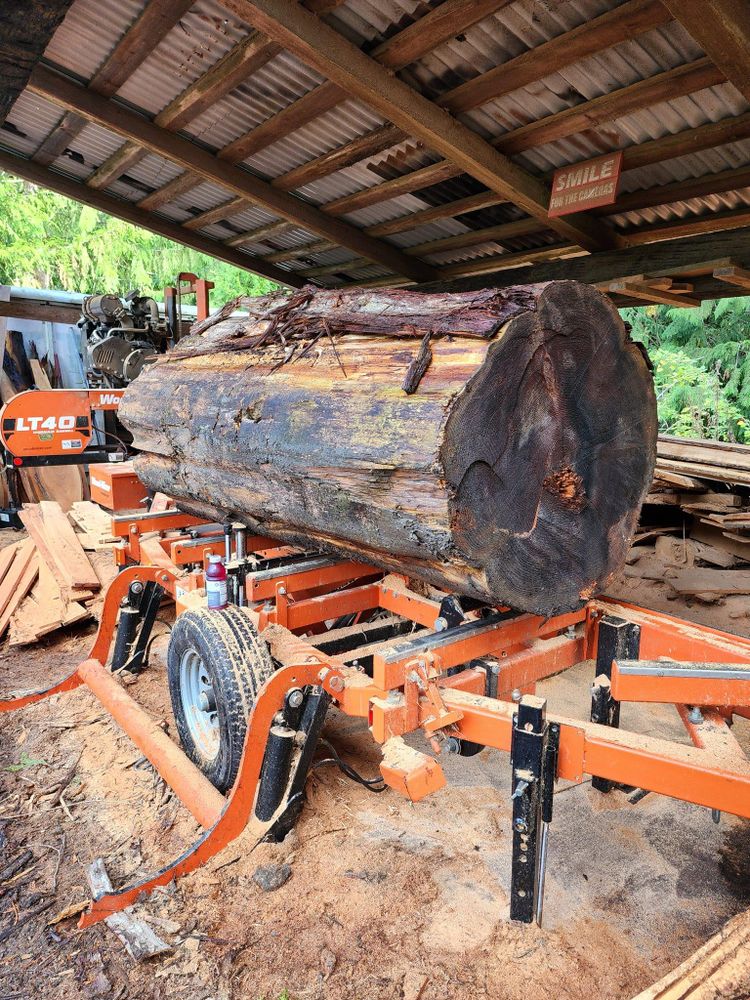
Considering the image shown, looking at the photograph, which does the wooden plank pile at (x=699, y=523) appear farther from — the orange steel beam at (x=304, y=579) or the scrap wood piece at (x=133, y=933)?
the scrap wood piece at (x=133, y=933)

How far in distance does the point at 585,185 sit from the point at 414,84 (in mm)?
1227

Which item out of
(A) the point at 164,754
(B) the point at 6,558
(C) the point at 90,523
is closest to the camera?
(A) the point at 164,754

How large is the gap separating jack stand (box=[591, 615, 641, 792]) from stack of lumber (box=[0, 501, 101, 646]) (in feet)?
13.1

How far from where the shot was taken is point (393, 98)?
374 cm

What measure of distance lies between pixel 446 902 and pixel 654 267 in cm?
424

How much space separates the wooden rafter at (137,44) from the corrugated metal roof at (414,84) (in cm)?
5

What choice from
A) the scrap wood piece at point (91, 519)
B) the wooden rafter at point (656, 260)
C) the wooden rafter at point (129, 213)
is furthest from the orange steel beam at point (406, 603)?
the wooden rafter at point (129, 213)

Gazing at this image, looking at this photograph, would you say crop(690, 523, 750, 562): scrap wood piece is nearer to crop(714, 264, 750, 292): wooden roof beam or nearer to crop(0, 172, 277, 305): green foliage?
crop(714, 264, 750, 292): wooden roof beam

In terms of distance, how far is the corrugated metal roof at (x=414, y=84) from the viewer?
11.2 feet

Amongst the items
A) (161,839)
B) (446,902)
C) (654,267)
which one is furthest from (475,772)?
(654,267)

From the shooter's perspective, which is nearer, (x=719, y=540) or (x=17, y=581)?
(x=17, y=581)

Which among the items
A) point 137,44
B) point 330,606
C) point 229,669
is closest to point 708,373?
point 137,44

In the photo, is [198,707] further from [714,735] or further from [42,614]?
[42,614]

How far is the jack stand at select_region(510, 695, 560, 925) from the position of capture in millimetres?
1988
